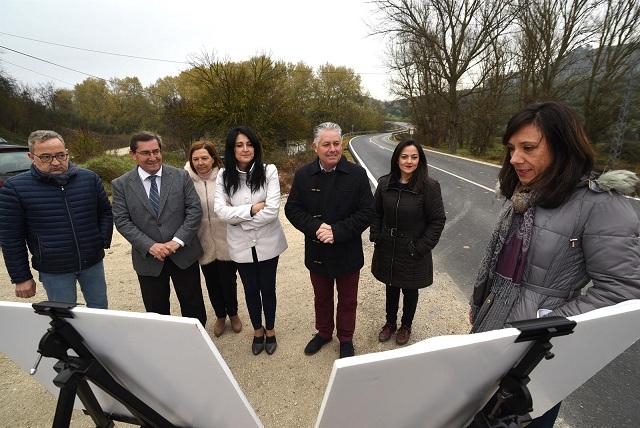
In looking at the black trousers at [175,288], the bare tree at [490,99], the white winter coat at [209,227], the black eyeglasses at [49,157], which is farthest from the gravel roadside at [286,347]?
the bare tree at [490,99]

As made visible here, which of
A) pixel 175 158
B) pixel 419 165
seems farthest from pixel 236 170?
pixel 175 158

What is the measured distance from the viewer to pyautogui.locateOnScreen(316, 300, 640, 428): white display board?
0.69 metres

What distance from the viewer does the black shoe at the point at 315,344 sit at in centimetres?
289

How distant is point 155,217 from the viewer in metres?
2.48

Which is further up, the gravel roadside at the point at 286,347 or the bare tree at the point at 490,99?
the bare tree at the point at 490,99

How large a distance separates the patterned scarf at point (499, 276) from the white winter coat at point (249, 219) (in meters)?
1.61

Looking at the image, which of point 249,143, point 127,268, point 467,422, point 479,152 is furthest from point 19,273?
point 479,152

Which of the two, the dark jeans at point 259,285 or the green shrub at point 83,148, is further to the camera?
the green shrub at point 83,148

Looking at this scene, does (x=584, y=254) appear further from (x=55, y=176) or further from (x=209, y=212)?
(x=55, y=176)

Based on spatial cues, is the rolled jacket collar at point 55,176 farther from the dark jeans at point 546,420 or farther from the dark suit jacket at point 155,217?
the dark jeans at point 546,420

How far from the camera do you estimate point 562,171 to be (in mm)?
1262

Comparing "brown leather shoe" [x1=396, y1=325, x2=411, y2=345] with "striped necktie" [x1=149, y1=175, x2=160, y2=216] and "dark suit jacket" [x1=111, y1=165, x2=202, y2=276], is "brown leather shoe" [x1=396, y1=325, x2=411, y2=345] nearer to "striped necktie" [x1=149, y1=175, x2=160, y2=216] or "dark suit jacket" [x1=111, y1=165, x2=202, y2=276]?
"dark suit jacket" [x1=111, y1=165, x2=202, y2=276]

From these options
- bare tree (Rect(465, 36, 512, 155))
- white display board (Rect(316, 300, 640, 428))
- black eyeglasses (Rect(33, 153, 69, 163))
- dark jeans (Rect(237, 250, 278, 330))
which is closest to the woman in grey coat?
white display board (Rect(316, 300, 640, 428))

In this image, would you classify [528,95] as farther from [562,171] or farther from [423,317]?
[562,171]
